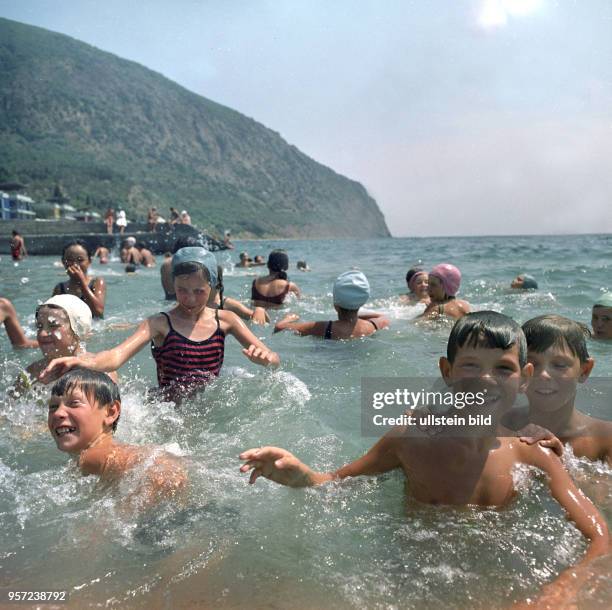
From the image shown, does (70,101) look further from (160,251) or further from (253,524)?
(253,524)

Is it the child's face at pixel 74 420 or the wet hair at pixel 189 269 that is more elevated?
the wet hair at pixel 189 269

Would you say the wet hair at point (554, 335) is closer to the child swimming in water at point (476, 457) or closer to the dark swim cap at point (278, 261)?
the child swimming in water at point (476, 457)

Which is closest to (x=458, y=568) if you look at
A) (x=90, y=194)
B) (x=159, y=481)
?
(x=159, y=481)

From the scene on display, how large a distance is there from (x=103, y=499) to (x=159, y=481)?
0.96ft

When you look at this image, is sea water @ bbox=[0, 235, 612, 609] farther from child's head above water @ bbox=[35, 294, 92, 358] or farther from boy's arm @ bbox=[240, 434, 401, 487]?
Answer: child's head above water @ bbox=[35, 294, 92, 358]

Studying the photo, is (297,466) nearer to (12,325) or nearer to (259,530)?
(259,530)

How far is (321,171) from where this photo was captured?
7254 inches

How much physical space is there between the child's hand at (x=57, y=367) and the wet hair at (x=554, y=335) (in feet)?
8.00

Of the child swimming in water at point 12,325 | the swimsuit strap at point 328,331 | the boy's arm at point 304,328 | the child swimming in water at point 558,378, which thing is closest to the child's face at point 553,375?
the child swimming in water at point 558,378

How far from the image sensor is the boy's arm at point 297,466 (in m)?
2.38

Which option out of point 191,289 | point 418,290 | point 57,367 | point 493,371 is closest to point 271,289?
point 418,290

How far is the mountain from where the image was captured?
9581cm

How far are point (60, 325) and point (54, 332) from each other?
65 mm

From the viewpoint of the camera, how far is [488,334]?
7.61ft
